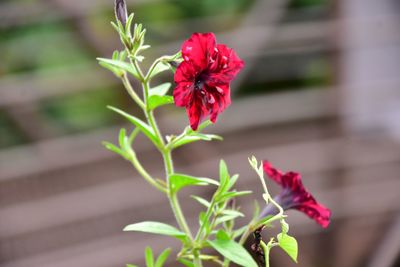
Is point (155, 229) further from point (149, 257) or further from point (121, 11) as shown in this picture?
point (121, 11)

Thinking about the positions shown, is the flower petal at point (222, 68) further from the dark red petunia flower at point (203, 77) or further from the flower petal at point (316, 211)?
the flower petal at point (316, 211)

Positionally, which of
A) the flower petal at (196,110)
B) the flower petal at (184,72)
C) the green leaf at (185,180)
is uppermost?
the flower petal at (184,72)

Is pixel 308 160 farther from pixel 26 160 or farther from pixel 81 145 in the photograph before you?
pixel 26 160

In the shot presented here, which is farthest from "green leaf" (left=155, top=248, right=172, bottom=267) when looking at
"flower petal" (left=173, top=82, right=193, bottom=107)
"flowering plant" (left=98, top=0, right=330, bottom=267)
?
"flower petal" (left=173, top=82, right=193, bottom=107)

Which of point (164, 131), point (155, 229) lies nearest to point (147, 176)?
point (155, 229)

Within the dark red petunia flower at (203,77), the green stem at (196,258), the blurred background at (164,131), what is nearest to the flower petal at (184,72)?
the dark red petunia flower at (203,77)

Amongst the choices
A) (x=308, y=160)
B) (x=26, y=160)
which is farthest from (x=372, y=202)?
(x=26, y=160)
